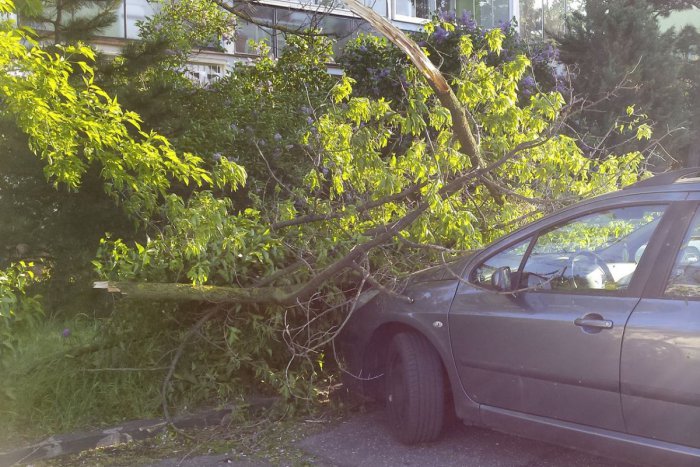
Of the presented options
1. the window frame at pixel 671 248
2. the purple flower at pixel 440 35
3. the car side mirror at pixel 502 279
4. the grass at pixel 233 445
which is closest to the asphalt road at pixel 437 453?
the grass at pixel 233 445

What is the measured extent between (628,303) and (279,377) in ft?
8.45

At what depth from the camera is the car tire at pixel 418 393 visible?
4.38m

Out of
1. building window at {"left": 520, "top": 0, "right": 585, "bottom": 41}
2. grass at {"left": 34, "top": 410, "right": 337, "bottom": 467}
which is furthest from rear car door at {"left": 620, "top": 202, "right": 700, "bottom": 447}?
building window at {"left": 520, "top": 0, "right": 585, "bottom": 41}

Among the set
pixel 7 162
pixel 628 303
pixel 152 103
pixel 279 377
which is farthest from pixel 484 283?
pixel 7 162

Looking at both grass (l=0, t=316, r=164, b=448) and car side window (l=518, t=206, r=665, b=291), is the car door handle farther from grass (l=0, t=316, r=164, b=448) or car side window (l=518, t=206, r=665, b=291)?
grass (l=0, t=316, r=164, b=448)

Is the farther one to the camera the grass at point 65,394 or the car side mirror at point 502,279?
the grass at point 65,394

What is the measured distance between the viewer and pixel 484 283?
4.18m

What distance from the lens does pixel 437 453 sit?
14.5 feet

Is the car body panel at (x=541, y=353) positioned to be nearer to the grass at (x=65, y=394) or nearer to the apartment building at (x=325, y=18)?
the grass at (x=65, y=394)

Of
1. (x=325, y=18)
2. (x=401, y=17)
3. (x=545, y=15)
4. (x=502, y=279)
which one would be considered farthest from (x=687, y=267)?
(x=545, y=15)

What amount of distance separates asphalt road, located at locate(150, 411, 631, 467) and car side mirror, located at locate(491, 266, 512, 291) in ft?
3.60

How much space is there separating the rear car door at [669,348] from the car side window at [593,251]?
0.16 metres

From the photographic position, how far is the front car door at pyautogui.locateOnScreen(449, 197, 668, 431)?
3506 mm

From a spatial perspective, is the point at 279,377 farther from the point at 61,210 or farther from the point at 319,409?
the point at 61,210
